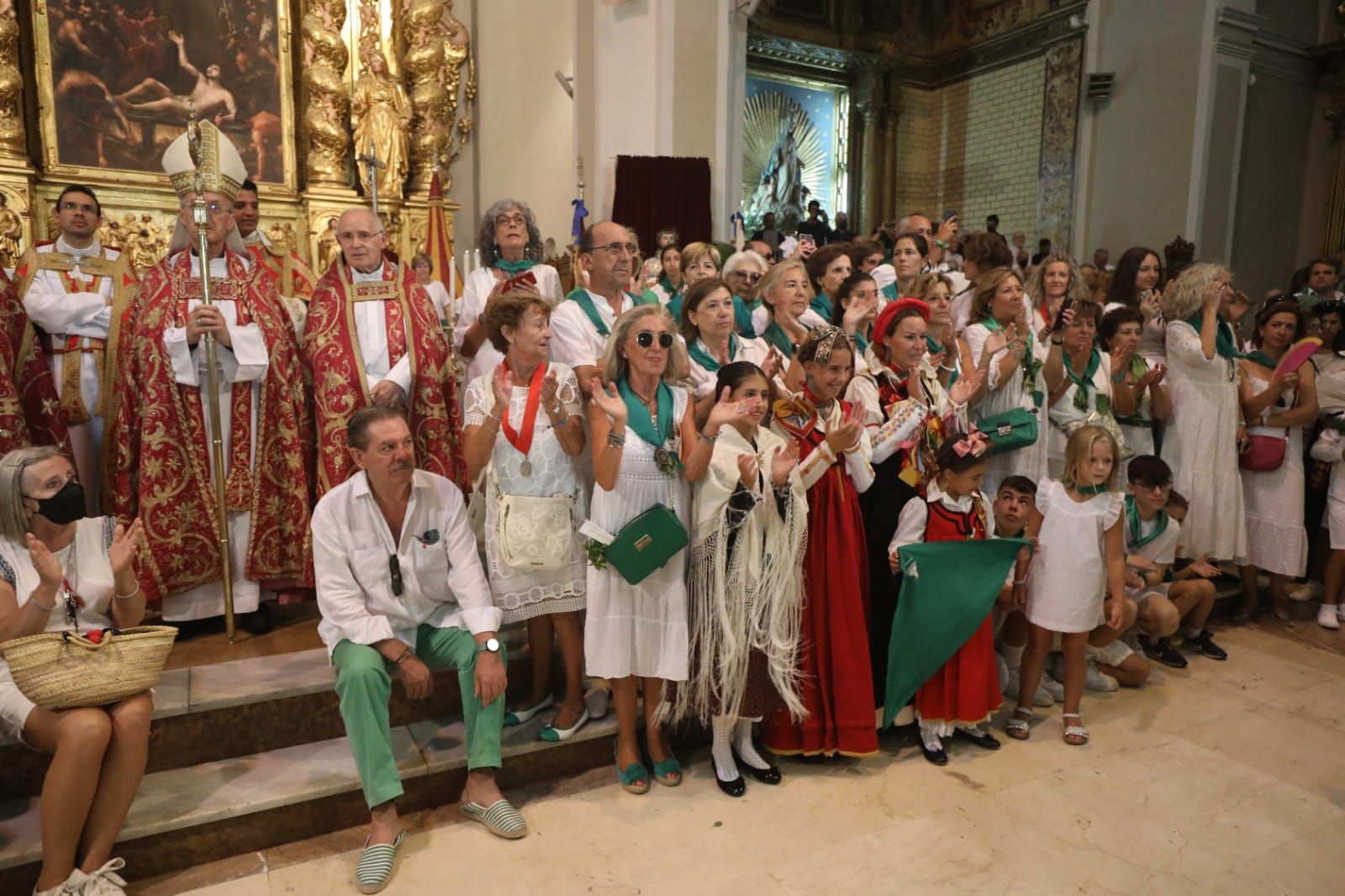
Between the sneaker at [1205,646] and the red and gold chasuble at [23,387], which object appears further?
the sneaker at [1205,646]

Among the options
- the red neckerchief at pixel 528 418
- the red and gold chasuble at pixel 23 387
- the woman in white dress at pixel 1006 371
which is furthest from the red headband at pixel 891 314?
the red and gold chasuble at pixel 23 387

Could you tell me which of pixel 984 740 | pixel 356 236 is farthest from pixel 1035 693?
pixel 356 236

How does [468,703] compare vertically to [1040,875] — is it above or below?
above

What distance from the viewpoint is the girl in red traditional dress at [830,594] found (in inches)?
132

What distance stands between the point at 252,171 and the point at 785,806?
270 inches

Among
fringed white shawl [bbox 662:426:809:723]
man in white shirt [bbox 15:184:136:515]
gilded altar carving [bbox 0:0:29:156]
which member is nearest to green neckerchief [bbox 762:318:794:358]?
fringed white shawl [bbox 662:426:809:723]

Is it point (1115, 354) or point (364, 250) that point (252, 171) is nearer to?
point (364, 250)

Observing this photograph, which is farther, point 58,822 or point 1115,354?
point 1115,354

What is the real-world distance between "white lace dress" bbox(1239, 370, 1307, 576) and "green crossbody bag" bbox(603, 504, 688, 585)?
13.5 feet

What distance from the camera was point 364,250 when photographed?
3.75 m

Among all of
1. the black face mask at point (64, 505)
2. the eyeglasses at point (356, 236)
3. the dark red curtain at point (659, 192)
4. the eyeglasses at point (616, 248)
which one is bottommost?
the black face mask at point (64, 505)

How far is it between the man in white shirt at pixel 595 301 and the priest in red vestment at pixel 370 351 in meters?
0.58

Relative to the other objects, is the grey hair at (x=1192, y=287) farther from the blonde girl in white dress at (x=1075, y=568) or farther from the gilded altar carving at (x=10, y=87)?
the gilded altar carving at (x=10, y=87)

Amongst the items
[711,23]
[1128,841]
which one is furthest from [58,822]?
[711,23]
